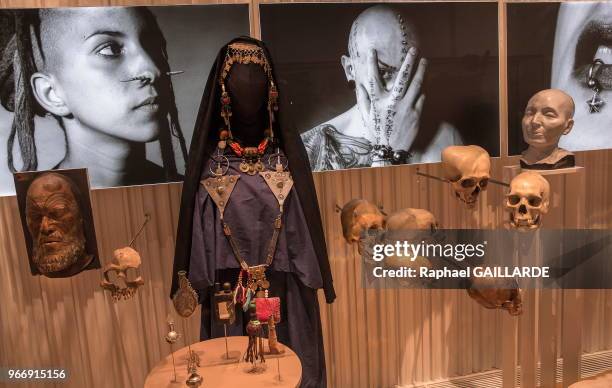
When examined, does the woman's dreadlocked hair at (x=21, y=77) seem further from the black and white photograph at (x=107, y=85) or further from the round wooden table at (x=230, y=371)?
the round wooden table at (x=230, y=371)

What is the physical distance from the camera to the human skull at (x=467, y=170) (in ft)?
7.70

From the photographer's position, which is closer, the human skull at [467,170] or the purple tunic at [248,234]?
the purple tunic at [248,234]

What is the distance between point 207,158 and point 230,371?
93 centimetres

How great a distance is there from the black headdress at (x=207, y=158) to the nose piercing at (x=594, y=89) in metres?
1.92

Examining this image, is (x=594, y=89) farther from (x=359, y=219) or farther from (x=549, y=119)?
(x=359, y=219)

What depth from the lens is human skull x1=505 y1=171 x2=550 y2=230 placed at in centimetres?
226

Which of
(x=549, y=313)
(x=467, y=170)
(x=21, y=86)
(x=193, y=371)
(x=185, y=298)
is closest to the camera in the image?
(x=193, y=371)

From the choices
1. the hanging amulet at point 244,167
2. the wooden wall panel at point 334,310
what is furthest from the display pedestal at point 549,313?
the hanging amulet at point 244,167

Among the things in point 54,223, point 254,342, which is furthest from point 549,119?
point 54,223

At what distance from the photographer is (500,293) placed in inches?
92.7

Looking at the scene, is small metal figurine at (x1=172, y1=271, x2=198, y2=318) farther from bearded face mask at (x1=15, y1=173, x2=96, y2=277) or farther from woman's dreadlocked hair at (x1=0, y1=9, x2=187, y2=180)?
woman's dreadlocked hair at (x1=0, y1=9, x2=187, y2=180)

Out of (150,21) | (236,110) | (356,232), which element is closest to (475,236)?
(356,232)

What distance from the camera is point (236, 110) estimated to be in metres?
2.21

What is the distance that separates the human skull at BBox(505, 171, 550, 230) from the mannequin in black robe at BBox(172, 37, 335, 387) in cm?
89
